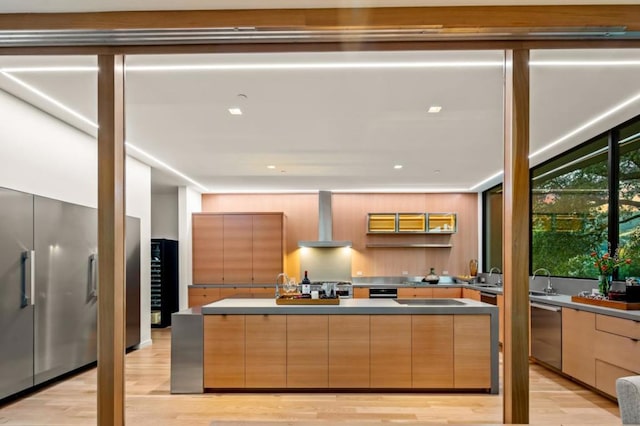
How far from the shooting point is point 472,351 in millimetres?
4227

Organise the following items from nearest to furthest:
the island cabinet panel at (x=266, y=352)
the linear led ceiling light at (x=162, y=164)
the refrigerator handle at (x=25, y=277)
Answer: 1. the refrigerator handle at (x=25, y=277)
2. the island cabinet panel at (x=266, y=352)
3. the linear led ceiling light at (x=162, y=164)

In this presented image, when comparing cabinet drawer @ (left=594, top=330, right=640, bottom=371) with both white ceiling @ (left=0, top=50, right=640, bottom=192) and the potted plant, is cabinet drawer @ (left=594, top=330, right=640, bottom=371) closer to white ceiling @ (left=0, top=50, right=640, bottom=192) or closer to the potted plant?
the potted plant

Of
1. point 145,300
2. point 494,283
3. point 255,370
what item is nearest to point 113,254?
point 255,370

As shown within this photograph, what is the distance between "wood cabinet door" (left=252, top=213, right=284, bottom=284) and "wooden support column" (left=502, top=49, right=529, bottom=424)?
6.12 m

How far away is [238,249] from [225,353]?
4.28m

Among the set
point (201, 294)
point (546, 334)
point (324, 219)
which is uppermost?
point (324, 219)

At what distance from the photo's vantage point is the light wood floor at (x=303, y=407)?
356 centimetres

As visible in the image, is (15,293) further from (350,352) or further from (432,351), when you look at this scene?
(432,351)

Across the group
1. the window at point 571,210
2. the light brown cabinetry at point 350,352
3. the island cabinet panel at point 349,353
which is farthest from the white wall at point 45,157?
the window at point 571,210

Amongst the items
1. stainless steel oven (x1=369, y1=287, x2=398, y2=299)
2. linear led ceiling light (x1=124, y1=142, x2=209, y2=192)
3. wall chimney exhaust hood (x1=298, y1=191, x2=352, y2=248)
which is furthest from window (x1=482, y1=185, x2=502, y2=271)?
linear led ceiling light (x1=124, y1=142, x2=209, y2=192)

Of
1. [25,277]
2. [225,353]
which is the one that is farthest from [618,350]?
[25,277]

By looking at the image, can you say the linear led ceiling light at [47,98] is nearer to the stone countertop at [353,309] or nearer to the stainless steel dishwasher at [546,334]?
the stone countertop at [353,309]

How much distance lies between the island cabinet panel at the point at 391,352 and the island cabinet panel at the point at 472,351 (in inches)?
17.9

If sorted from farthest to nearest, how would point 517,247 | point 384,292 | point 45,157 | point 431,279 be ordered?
point 431,279 < point 384,292 < point 45,157 < point 517,247
